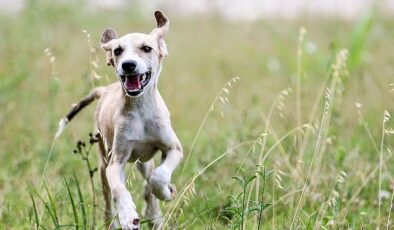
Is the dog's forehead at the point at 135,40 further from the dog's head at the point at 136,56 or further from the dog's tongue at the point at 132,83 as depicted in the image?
the dog's tongue at the point at 132,83

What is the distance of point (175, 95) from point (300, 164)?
4.14 meters

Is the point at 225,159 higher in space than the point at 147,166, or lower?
lower

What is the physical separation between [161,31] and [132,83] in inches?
18.4

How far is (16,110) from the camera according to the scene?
8.62 metres

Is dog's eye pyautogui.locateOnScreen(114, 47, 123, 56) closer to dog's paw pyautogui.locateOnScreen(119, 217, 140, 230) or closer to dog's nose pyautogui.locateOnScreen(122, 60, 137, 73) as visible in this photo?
dog's nose pyautogui.locateOnScreen(122, 60, 137, 73)

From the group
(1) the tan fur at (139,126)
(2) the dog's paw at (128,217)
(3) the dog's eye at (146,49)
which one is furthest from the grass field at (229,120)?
(3) the dog's eye at (146,49)

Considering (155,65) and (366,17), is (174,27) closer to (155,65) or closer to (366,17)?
(366,17)

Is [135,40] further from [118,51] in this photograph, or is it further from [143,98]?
[143,98]

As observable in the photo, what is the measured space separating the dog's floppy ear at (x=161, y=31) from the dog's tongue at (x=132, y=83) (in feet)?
0.98

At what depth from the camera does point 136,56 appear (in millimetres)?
4324

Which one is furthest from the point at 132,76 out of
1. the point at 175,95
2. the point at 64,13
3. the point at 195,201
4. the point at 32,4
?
the point at 64,13

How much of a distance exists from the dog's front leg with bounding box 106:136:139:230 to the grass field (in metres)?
0.21

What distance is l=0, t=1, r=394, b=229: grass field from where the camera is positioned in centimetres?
511

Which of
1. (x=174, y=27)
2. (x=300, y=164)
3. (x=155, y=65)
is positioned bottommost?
(x=174, y=27)
